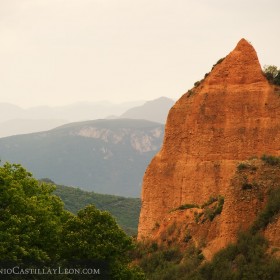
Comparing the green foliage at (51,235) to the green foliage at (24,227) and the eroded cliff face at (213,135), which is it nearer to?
the green foliage at (24,227)

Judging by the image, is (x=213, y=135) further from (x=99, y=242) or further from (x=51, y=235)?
(x=51, y=235)

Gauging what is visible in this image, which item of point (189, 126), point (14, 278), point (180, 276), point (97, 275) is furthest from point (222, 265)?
point (189, 126)

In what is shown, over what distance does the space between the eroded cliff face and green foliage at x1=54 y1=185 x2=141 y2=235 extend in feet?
254

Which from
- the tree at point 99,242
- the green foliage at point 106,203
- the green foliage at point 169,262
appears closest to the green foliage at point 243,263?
the green foliage at point 169,262

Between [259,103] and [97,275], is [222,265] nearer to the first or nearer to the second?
[97,275]

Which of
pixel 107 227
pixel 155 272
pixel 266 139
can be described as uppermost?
pixel 266 139

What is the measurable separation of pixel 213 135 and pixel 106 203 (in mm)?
102341

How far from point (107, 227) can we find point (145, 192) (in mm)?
23136

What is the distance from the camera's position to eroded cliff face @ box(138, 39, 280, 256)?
171 feet

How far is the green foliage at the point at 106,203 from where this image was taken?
141 metres

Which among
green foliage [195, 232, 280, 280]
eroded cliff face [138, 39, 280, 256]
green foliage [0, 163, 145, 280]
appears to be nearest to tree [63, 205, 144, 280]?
green foliage [0, 163, 145, 280]

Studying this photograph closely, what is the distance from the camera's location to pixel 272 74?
55.3 meters

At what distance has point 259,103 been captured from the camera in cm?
5316

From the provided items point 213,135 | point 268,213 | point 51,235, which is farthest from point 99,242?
point 213,135
